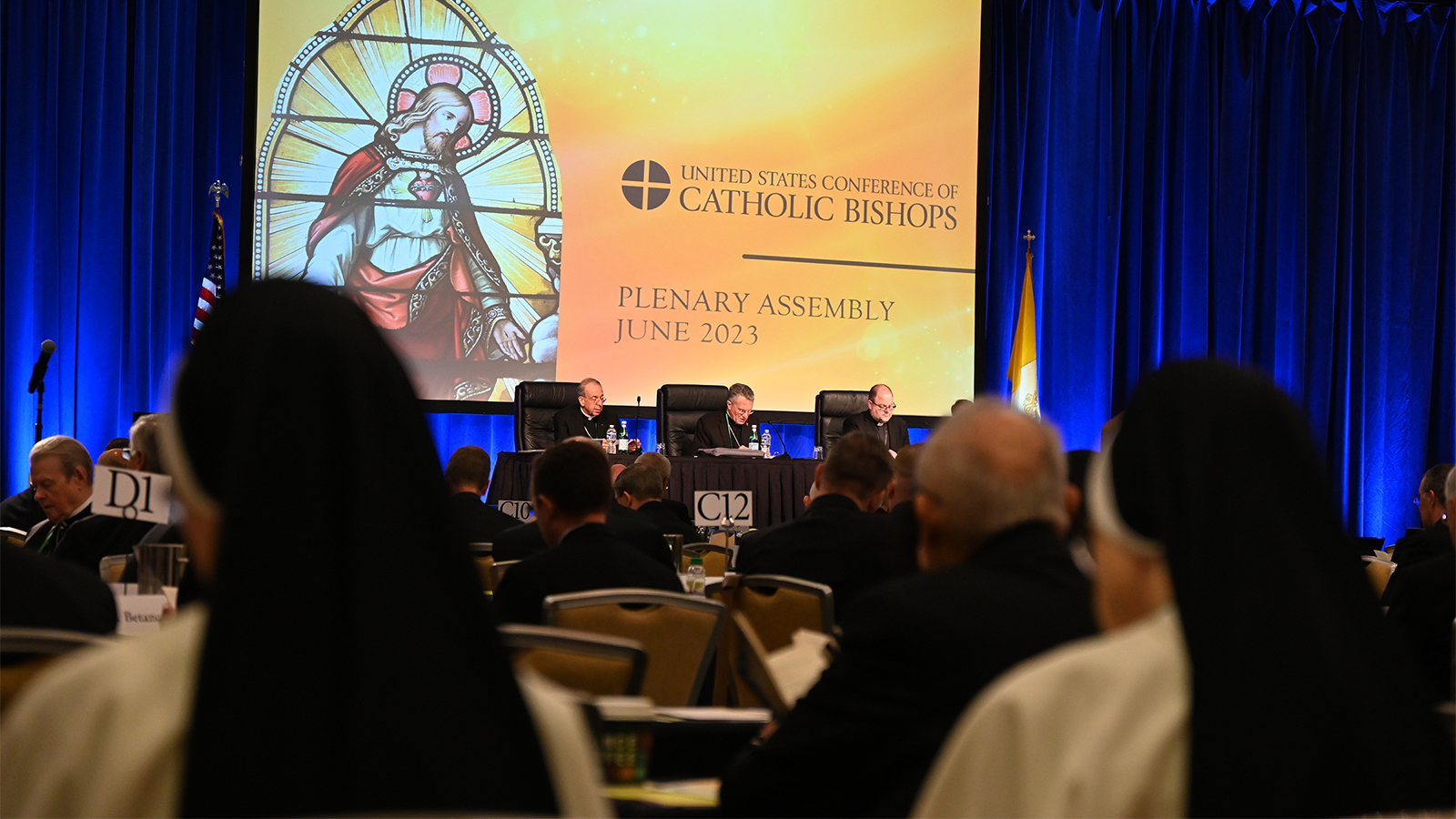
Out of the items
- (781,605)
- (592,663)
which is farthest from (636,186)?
(592,663)

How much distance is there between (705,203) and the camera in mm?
10188

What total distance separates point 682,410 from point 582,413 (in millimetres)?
739

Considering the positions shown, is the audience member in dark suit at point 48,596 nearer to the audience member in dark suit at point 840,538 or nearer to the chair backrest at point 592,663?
the chair backrest at point 592,663

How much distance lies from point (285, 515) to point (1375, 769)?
0.90 metres

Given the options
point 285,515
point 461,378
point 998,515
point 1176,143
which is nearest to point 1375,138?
point 1176,143

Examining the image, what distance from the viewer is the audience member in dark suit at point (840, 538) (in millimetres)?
3559

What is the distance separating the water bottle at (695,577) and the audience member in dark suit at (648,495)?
80 centimetres

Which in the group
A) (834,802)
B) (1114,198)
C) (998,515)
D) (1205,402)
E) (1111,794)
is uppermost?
(1114,198)

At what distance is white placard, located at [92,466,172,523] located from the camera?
2949 millimetres

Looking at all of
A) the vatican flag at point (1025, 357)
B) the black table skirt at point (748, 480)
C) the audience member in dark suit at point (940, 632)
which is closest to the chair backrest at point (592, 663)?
the audience member in dark suit at point (940, 632)

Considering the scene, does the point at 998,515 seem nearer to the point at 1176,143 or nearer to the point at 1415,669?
the point at 1415,669

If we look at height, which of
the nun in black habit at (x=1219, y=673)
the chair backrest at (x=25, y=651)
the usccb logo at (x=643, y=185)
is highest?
the usccb logo at (x=643, y=185)

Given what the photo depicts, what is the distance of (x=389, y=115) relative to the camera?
9641 mm

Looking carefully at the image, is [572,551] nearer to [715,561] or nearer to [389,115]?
[715,561]
